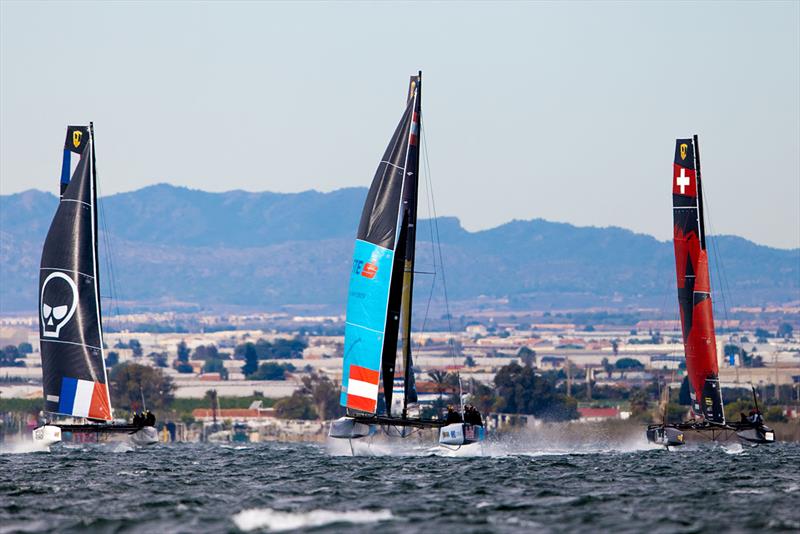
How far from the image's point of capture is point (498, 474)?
60.3m

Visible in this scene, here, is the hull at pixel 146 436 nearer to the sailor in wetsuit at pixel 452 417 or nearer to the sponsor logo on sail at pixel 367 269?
the sponsor logo on sail at pixel 367 269

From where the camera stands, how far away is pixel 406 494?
51.3 metres

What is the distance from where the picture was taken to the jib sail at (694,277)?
80.4m

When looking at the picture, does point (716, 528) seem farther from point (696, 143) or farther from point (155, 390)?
point (155, 390)

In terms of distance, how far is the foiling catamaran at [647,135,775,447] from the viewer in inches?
3155

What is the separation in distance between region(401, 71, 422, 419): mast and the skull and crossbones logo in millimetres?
13108

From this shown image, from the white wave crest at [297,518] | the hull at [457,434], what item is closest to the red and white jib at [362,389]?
the hull at [457,434]

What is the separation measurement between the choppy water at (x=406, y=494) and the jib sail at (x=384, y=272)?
2850 mm

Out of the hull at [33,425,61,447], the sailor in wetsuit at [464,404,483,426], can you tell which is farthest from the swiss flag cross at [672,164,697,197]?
the hull at [33,425,61,447]

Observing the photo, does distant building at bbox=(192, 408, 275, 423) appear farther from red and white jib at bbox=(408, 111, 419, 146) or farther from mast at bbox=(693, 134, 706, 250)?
red and white jib at bbox=(408, 111, 419, 146)

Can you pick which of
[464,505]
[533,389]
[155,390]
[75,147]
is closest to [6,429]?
[155,390]

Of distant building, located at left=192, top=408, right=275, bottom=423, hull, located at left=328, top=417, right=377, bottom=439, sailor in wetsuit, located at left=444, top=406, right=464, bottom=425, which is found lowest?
distant building, located at left=192, top=408, right=275, bottom=423

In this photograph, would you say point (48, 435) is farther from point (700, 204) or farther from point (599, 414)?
point (599, 414)

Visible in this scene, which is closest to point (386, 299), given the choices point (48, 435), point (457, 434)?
point (457, 434)
